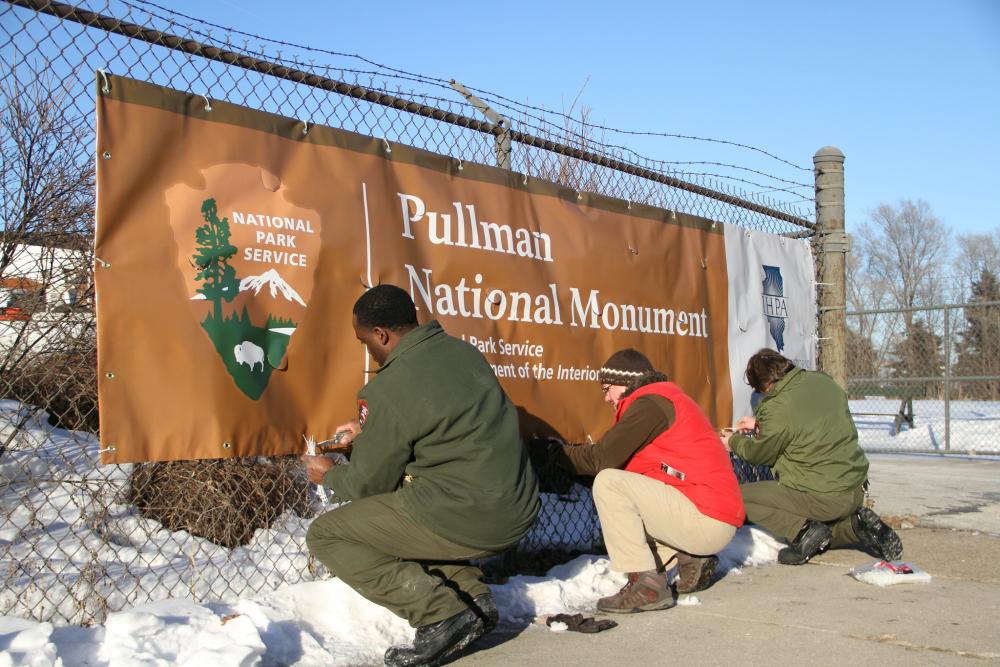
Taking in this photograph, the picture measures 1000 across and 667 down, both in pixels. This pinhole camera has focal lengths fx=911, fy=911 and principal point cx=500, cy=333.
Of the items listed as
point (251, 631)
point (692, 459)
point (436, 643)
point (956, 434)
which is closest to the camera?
point (251, 631)

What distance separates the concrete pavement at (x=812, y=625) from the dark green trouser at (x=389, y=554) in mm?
340

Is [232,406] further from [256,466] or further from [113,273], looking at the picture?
[256,466]

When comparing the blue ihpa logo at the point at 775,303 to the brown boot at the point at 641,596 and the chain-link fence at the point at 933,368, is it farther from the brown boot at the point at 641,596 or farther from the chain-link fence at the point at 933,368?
the chain-link fence at the point at 933,368

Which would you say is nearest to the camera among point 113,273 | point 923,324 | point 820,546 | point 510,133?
point 113,273

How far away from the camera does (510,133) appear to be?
5.07 metres

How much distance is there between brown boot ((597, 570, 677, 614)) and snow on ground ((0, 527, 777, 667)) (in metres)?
0.10

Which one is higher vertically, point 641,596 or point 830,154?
point 830,154

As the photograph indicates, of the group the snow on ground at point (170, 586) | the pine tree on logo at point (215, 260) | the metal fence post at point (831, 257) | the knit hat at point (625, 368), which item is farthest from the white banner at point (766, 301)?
the pine tree on logo at point (215, 260)

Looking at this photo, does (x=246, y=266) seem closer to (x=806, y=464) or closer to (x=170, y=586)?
(x=170, y=586)

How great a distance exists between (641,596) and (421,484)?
141 cm

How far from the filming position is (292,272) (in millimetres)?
3883

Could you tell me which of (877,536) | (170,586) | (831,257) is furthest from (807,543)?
(170,586)

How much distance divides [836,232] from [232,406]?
5.37m

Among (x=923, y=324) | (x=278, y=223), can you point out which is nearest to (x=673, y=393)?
(x=278, y=223)
